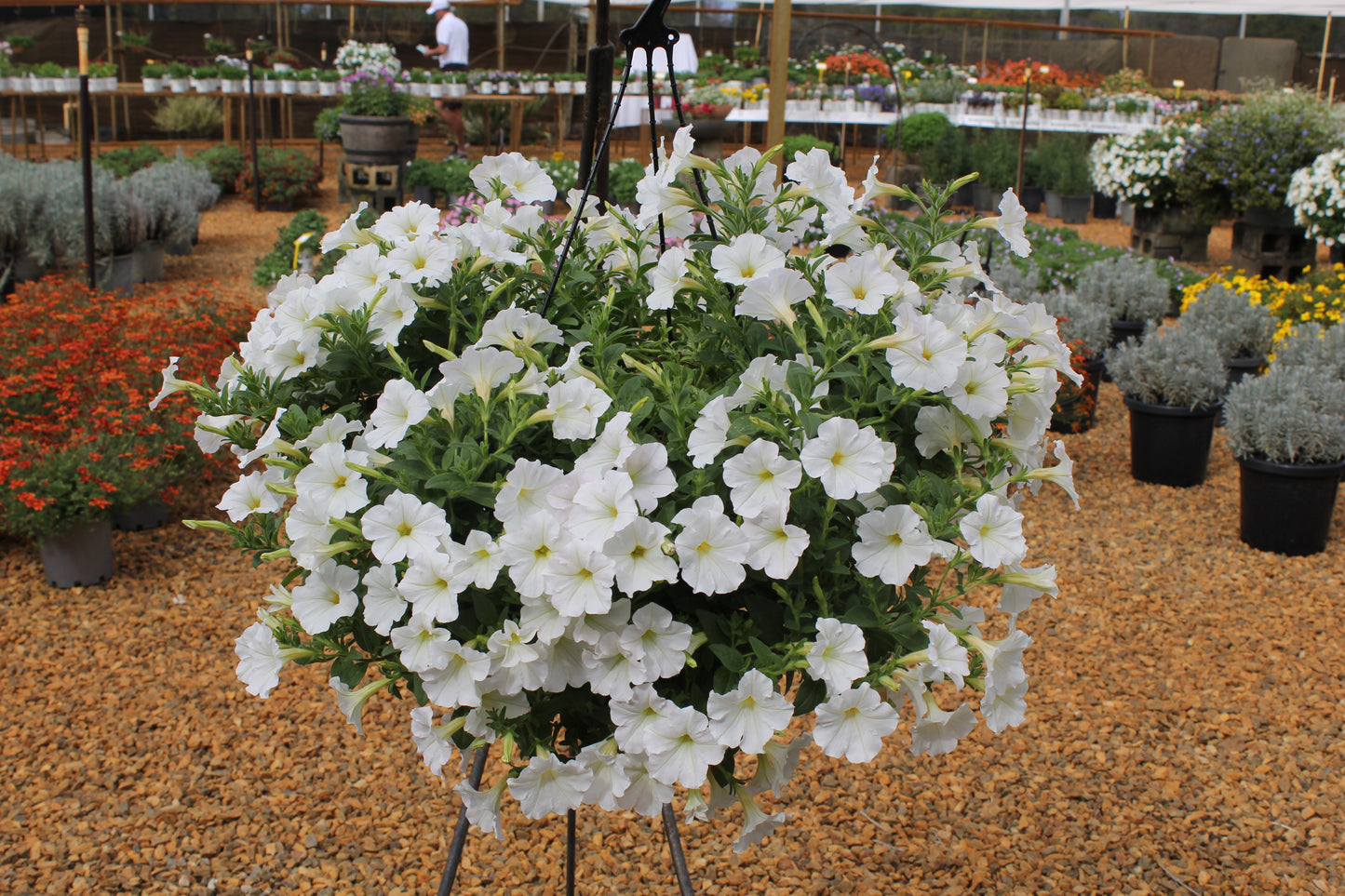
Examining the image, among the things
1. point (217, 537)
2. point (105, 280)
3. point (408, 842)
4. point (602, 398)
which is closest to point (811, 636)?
point (602, 398)

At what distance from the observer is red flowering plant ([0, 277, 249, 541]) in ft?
11.0

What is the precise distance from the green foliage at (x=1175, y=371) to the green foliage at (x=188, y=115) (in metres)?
11.9

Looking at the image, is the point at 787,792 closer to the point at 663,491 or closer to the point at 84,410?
the point at 663,491

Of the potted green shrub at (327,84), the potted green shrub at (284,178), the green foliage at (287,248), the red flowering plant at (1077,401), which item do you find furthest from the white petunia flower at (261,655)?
the potted green shrub at (327,84)

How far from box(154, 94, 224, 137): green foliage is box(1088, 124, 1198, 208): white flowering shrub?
33.6ft

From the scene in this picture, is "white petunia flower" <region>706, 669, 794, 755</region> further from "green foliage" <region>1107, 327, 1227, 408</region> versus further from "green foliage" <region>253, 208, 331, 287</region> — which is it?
"green foliage" <region>253, 208, 331, 287</region>

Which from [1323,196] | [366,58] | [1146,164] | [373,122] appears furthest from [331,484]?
[366,58]

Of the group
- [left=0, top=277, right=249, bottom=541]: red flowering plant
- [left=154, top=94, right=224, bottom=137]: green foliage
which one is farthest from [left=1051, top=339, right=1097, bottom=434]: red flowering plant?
[left=154, top=94, right=224, bottom=137]: green foliage

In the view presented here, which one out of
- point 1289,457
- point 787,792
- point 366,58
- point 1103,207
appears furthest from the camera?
point 1103,207

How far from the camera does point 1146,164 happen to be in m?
8.86

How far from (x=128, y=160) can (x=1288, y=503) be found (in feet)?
31.8

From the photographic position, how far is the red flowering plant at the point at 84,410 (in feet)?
11.0

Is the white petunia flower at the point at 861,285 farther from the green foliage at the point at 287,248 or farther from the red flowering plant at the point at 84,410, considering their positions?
the green foliage at the point at 287,248

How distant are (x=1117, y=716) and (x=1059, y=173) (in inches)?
369
